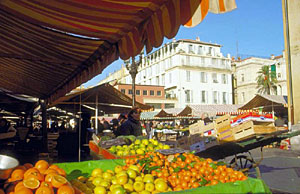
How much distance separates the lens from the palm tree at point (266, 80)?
6028 centimetres

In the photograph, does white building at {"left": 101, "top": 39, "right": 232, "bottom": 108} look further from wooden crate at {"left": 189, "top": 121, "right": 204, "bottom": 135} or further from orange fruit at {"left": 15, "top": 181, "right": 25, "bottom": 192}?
orange fruit at {"left": 15, "top": 181, "right": 25, "bottom": 192}

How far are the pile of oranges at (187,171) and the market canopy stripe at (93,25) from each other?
1473 mm

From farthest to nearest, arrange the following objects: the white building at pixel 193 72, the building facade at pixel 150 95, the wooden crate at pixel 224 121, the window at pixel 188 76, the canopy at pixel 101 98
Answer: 1. the window at pixel 188 76
2. the white building at pixel 193 72
3. the building facade at pixel 150 95
4. the canopy at pixel 101 98
5. the wooden crate at pixel 224 121

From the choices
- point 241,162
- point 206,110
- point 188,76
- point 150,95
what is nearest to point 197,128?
point 241,162

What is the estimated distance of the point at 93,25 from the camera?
123 inches

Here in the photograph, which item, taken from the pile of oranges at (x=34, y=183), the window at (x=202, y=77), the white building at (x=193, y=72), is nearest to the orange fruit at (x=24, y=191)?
the pile of oranges at (x=34, y=183)

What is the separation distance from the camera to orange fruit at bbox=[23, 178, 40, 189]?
195cm

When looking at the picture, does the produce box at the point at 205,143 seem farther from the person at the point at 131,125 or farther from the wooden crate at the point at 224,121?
the person at the point at 131,125

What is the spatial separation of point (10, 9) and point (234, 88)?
7121cm

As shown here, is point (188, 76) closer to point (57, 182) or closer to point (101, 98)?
point (101, 98)

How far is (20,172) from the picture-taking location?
2.14 meters

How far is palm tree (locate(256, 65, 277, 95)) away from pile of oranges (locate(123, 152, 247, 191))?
61.0 metres

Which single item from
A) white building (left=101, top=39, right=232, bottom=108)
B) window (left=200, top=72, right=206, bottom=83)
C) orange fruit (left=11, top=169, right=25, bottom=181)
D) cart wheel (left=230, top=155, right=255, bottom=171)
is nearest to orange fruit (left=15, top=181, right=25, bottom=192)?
orange fruit (left=11, top=169, right=25, bottom=181)

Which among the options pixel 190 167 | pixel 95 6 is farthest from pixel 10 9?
pixel 190 167
